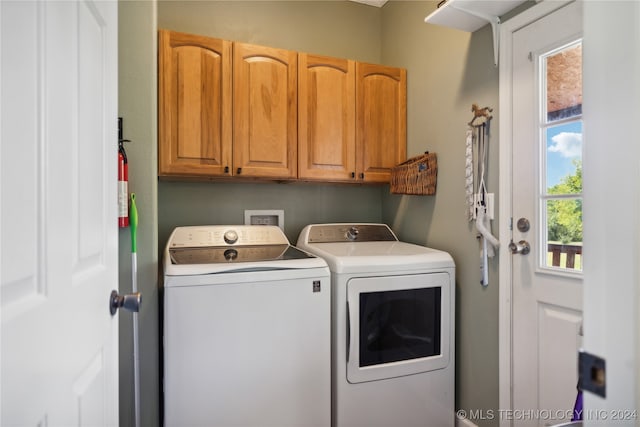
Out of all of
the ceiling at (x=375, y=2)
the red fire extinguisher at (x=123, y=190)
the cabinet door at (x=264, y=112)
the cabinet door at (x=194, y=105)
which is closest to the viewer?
the red fire extinguisher at (x=123, y=190)

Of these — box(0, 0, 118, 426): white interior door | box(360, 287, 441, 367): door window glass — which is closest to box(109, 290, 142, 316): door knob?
box(0, 0, 118, 426): white interior door

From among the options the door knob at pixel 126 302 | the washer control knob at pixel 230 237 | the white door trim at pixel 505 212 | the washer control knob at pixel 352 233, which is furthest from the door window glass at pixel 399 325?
the door knob at pixel 126 302

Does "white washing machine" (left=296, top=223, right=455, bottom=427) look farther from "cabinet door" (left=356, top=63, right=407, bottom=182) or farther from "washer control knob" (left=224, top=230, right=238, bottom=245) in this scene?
"cabinet door" (left=356, top=63, right=407, bottom=182)

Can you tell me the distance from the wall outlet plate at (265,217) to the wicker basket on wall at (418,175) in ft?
2.63

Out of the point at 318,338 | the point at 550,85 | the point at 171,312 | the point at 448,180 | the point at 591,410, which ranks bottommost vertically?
the point at 318,338

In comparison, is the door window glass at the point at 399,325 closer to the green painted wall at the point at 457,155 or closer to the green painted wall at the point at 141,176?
the green painted wall at the point at 457,155

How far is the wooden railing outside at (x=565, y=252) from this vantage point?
1.43 metres

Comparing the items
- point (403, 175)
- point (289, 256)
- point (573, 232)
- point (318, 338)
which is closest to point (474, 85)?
point (403, 175)

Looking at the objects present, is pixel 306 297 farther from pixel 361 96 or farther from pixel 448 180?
pixel 361 96

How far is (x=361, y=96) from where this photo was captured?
2291mm

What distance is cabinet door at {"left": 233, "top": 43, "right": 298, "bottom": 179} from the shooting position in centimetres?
200

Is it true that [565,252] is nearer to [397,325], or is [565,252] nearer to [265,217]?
[397,325]

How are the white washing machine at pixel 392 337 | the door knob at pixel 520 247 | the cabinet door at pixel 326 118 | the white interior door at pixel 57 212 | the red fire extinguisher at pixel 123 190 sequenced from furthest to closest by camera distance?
1. the cabinet door at pixel 326 118
2. the white washing machine at pixel 392 337
3. the door knob at pixel 520 247
4. the red fire extinguisher at pixel 123 190
5. the white interior door at pixel 57 212

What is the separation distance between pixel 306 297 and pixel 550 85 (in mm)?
1420
